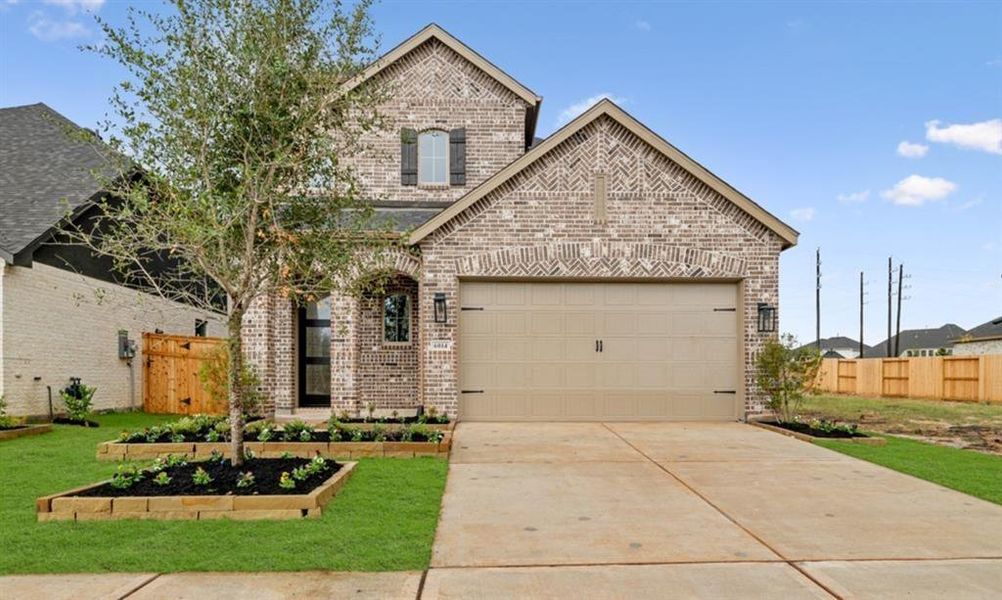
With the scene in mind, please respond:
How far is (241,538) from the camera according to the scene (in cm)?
492


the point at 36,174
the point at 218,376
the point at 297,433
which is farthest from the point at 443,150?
the point at 36,174

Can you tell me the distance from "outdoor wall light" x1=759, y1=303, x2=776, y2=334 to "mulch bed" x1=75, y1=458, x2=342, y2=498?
27.9ft

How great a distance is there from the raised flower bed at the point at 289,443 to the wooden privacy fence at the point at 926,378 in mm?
15066

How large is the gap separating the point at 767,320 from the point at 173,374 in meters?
13.7

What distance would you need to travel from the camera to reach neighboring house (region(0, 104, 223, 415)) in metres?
11.9

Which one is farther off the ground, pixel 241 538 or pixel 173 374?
pixel 173 374

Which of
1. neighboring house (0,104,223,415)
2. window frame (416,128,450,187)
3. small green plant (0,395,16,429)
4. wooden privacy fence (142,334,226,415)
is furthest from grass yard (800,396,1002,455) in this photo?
small green plant (0,395,16,429)

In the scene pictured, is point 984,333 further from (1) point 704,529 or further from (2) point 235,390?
(2) point 235,390

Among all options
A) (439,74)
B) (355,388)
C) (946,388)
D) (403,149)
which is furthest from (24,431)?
(946,388)

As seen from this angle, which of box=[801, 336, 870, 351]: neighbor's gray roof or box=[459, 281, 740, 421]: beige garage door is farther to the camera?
box=[801, 336, 870, 351]: neighbor's gray roof

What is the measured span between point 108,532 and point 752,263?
10.9 meters

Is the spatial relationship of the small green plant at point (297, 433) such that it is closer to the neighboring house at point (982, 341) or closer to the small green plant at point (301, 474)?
the small green plant at point (301, 474)

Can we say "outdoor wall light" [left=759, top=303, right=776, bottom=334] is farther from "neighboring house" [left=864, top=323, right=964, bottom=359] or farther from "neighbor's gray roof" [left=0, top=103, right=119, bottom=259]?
"neighboring house" [left=864, top=323, right=964, bottom=359]

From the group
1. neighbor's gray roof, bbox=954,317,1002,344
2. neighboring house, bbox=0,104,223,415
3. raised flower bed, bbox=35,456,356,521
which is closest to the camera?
raised flower bed, bbox=35,456,356,521
